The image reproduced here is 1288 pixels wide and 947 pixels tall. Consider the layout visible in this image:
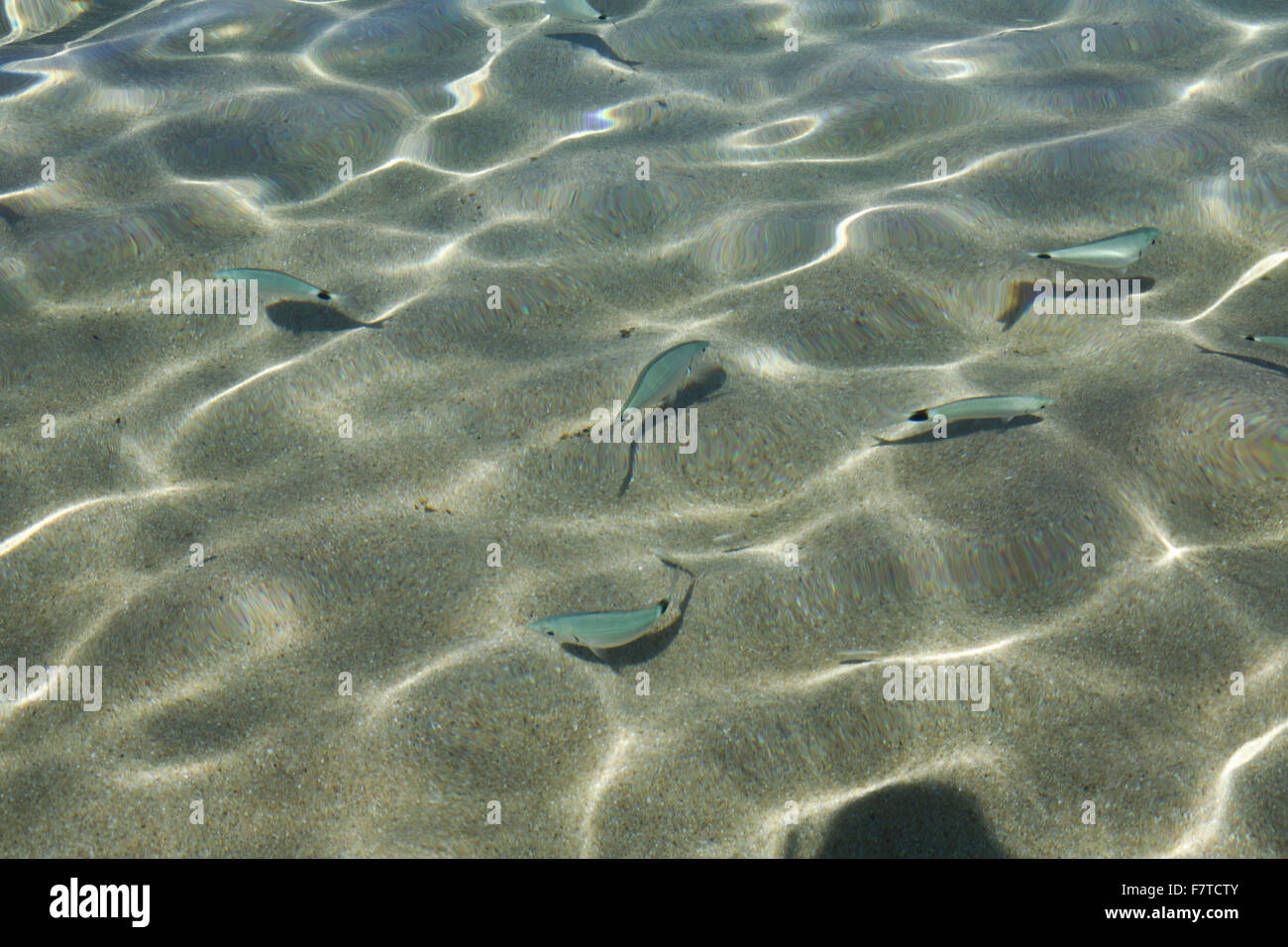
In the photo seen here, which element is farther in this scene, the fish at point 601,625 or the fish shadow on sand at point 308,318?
the fish shadow on sand at point 308,318

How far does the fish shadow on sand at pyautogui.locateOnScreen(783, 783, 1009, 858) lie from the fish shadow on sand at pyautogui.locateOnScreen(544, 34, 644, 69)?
4236 mm

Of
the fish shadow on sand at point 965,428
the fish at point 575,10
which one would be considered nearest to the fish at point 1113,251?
the fish shadow on sand at point 965,428

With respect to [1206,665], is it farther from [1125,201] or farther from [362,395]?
[362,395]

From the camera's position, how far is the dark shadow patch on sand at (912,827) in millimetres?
1887

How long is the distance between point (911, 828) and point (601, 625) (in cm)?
88

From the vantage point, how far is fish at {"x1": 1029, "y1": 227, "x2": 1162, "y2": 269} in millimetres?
2943

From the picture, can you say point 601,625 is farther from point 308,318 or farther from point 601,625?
point 308,318

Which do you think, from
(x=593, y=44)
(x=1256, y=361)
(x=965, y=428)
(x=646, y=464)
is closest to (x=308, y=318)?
(x=646, y=464)

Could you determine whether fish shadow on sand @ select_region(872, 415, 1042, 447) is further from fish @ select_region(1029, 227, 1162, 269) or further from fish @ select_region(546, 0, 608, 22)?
fish @ select_region(546, 0, 608, 22)

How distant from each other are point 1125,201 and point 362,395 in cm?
321

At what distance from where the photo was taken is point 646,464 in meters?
2.72

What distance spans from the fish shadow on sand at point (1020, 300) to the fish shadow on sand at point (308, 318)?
2.40 m

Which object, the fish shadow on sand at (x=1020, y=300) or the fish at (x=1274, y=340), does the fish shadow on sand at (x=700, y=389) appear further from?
the fish at (x=1274, y=340)

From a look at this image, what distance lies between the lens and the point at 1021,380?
2881 mm
